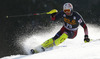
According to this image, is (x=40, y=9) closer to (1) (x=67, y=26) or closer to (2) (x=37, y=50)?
(1) (x=67, y=26)

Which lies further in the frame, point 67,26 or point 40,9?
point 40,9

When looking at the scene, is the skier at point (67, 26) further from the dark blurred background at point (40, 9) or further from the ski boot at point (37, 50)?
the dark blurred background at point (40, 9)

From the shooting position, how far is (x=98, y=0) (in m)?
21.2

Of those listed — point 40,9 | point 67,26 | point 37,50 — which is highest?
point 40,9

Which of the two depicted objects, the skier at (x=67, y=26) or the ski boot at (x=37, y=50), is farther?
the ski boot at (x=37, y=50)

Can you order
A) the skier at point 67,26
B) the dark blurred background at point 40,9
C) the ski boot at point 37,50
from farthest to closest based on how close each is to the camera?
the dark blurred background at point 40,9, the ski boot at point 37,50, the skier at point 67,26

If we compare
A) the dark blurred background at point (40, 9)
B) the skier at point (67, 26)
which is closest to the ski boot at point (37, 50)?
the skier at point (67, 26)

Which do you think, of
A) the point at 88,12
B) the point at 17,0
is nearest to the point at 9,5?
the point at 17,0

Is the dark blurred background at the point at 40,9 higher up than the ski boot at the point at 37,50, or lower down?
higher up

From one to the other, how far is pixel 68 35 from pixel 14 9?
52.6 ft

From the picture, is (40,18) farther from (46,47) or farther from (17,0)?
(46,47)

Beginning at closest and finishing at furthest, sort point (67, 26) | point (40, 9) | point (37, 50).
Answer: point (37, 50) < point (67, 26) < point (40, 9)

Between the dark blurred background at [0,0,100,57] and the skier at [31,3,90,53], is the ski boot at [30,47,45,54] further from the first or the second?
the dark blurred background at [0,0,100,57]

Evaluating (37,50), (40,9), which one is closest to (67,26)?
(37,50)
